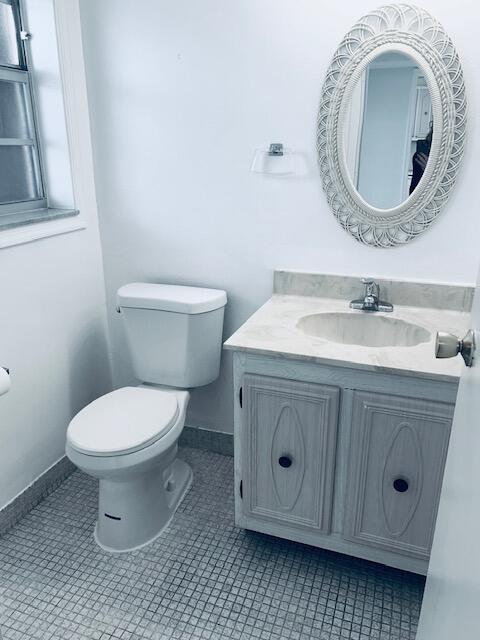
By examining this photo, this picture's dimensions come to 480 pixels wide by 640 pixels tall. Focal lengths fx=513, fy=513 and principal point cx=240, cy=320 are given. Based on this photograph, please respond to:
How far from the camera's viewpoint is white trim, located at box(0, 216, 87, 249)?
5.69 feet

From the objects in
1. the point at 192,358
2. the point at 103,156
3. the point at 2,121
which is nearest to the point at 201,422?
the point at 192,358

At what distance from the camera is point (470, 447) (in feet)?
2.63

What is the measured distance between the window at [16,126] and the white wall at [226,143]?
9.6 inches

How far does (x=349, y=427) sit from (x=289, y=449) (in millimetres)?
211

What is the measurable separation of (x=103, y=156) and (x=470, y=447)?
184 centimetres

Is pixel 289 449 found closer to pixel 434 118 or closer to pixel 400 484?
pixel 400 484

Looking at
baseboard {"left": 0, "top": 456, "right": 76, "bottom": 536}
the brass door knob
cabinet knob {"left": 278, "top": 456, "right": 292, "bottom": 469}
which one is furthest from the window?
the brass door knob

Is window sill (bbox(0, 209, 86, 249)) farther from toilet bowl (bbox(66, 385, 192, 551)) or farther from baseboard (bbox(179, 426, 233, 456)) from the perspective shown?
baseboard (bbox(179, 426, 233, 456))

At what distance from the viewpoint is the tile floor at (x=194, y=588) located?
1.50 metres

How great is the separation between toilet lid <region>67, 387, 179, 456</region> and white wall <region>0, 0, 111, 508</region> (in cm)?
28

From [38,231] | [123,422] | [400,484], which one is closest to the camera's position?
[400,484]

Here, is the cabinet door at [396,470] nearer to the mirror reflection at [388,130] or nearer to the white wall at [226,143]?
the white wall at [226,143]

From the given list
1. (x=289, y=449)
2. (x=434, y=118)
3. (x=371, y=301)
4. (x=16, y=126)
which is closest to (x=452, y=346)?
(x=289, y=449)

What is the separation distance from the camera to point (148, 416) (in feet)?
5.79
